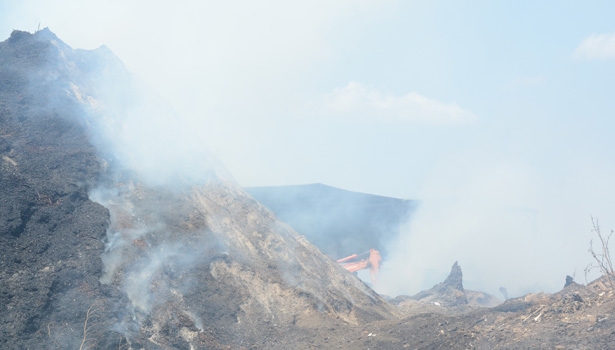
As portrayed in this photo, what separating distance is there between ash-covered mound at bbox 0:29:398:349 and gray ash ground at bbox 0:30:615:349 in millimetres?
48

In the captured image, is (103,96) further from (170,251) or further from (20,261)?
(20,261)

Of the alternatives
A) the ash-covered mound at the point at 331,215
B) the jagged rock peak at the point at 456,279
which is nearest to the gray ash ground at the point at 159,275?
the jagged rock peak at the point at 456,279

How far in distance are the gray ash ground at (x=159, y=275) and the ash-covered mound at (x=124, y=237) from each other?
0.05 meters

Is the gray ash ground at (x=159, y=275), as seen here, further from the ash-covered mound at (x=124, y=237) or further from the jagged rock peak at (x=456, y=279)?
the jagged rock peak at (x=456, y=279)

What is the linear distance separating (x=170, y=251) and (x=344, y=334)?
582 centimetres

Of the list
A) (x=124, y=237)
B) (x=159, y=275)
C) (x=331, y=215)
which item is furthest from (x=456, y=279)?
(x=124, y=237)

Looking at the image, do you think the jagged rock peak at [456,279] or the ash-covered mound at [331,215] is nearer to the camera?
the jagged rock peak at [456,279]

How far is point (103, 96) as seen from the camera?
22203 millimetres

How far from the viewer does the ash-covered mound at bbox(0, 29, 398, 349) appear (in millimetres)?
11891

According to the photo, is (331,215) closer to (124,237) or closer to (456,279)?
(456,279)

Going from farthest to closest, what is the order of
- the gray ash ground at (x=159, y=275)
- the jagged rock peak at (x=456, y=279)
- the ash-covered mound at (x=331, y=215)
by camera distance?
the ash-covered mound at (x=331, y=215), the jagged rock peak at (x=456, y=279), the gray ash ground at (x=159, y=275)

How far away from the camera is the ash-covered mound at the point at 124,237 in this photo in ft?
39.0

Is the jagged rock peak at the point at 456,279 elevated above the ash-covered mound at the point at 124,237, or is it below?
below

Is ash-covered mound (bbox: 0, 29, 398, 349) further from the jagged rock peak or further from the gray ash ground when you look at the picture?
the jagged rock peak
